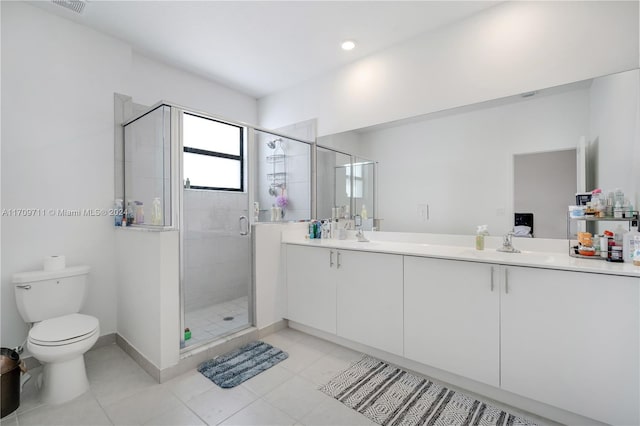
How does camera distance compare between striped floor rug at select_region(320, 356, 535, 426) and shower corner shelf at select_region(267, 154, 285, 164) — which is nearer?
striped floor rug at select_region(320, 356, 535, 426)

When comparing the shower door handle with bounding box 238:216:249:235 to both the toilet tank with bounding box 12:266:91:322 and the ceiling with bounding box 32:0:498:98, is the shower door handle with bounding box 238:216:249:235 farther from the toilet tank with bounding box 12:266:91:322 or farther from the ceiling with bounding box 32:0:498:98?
the ceiling with bounding box 32:0:498:98

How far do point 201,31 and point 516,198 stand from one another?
9.35 feet

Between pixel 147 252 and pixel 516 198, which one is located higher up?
pixel 516 198

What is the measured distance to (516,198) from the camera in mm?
2031

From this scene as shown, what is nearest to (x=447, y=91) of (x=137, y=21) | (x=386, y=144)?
(x=386, y=144)

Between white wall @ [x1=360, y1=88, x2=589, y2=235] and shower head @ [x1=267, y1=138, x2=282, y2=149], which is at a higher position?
shower head @ [x1=267, y1=138, x2=282, y2=149]

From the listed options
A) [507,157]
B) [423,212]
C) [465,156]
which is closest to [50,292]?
[423,212]

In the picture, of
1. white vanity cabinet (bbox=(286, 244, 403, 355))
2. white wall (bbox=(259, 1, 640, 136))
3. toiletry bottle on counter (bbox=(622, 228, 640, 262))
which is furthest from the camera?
white vanity cabinet (bbox=(286, 244, 403, 355))

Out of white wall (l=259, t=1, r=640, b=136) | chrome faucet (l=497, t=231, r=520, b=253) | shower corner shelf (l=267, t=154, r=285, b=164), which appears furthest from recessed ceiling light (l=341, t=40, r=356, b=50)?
chrome faucet (l=497, t=231, r=520, b=253)

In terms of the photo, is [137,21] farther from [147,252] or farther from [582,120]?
[582,120]

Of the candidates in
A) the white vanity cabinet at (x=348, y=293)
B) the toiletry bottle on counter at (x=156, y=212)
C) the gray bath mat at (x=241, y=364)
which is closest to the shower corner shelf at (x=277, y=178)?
the white vanity cabinet at (x=348, y=293)

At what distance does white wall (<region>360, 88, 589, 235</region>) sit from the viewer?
1.93m

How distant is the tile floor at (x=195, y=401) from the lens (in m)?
1.58

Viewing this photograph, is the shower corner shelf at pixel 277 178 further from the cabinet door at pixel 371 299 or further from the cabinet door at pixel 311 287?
the cabinet door at pixel 371 299
